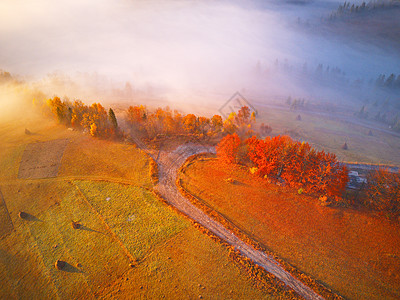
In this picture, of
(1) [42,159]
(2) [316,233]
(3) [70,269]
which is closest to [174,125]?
(1) [42,159]

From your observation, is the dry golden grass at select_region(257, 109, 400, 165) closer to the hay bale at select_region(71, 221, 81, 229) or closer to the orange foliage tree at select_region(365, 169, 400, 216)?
the orange foliage tree at select_region(365, 169, 400, 216)

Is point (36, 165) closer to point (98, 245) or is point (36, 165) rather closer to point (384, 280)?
point (98, 245)

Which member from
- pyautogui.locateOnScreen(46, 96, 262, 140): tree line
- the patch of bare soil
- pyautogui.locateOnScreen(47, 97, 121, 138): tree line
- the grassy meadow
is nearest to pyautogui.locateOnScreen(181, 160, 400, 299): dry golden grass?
the grassy meadow

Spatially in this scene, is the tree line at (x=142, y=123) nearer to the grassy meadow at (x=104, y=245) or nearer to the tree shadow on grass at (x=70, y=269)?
the grassy meadow at (x=104, y=245)

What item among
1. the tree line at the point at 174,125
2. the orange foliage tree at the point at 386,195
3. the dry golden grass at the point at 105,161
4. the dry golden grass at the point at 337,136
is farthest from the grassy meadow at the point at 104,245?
the dry golden grass at the point at 337,136

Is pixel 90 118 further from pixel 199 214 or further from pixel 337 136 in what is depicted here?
pixel 337 136
